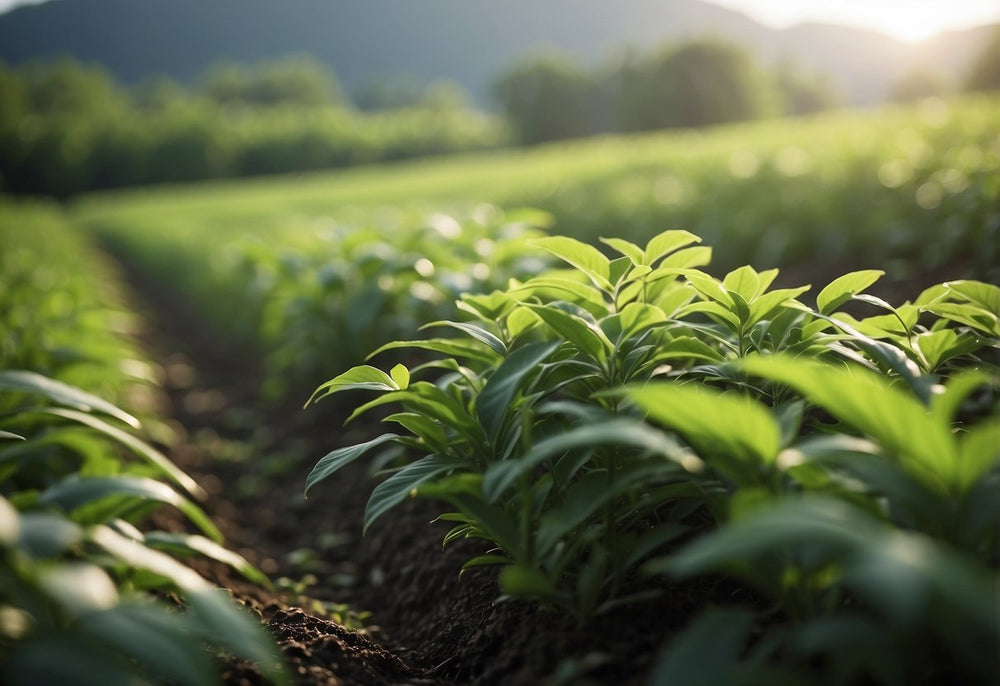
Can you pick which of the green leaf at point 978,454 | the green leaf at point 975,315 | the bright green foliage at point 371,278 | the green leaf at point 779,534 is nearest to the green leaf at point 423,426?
the green leaf at point 779,534

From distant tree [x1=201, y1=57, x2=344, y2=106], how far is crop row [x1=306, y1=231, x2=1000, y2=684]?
3303 inches

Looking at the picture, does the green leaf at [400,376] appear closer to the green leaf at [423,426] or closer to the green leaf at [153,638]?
the green leaf at [423,426]

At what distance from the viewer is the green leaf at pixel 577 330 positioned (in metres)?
1.28

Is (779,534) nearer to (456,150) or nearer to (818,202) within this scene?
(818,202)

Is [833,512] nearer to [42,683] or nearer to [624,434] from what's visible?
[624,434]

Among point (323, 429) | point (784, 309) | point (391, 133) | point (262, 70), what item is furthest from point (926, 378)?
point (262, 70)

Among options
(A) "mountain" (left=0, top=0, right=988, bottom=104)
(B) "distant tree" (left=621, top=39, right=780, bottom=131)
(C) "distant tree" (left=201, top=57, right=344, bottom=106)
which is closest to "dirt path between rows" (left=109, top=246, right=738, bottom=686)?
(B) "distant tree" (left=621, top=39, right=780, bottom=131)

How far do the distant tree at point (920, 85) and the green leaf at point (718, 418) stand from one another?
63.1 metres

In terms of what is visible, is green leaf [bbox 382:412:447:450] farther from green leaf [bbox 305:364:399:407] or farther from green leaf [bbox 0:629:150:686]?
green leaf [bbox 0:629:150:686]

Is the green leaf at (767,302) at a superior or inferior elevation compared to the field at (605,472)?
superior

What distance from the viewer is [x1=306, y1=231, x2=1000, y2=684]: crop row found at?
755 millimetres

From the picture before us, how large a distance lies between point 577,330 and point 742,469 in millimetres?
404

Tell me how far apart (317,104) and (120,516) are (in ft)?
278

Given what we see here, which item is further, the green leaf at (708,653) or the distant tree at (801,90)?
the distant tree at (801,90)
